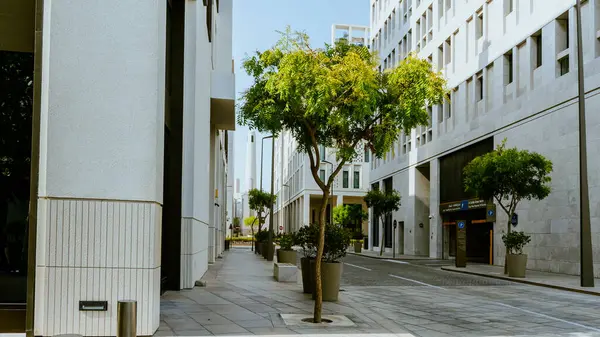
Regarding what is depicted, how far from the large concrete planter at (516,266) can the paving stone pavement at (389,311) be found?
522 centimetres

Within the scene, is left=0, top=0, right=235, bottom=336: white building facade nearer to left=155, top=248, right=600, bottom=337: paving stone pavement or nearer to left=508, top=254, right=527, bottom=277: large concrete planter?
left=155, top=248, right=600, bottom=337: paving stone pavement

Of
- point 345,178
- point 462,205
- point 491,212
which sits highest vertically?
point 345,178

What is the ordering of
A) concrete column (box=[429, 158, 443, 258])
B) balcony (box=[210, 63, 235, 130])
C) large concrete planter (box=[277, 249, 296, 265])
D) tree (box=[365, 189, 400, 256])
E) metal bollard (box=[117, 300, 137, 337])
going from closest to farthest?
metal bollard (box=[117, 300, 137, 337]) < balcony (box=[210, 63, 235, 130]) < large concrete planter (box=[277, 249, 296, 265]) < concrete column (box=[429, 158, 443, 258]) < tree (box=[365, 189, 400, 256])

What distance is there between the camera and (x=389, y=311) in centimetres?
1200

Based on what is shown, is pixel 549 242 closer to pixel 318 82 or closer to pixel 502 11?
pixel 502 11

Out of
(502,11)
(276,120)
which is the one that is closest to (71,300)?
(276,120)

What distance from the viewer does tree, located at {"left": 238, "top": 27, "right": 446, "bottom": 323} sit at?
32.3 feet

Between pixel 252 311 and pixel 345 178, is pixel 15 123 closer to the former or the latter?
pixel 252 311

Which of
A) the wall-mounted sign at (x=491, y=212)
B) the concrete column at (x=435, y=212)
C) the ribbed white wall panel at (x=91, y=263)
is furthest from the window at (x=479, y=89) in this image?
the ribbed white wall panel at (x=91, y=263)

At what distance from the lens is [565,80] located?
81.0 feet

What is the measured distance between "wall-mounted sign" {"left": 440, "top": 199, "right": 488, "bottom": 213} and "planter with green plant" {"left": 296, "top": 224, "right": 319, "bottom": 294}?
19.6m

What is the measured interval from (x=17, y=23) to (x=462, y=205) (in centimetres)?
3111

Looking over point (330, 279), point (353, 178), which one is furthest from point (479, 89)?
point (353, 178)

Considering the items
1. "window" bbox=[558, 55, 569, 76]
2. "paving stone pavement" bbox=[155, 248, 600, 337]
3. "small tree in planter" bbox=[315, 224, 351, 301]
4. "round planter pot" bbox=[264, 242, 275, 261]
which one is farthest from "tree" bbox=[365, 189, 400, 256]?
"small tree in planter" bbox=[315, 224, 351, 301]
